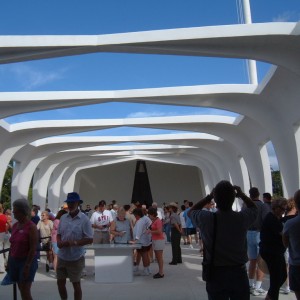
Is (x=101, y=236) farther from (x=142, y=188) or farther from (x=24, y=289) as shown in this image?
(x=142, y=188)

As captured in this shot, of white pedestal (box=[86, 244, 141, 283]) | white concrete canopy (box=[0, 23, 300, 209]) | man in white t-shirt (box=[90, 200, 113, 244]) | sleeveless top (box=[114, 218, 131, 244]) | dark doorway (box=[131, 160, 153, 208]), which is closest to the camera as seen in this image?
white pedestal (box=[86, 244, 141, 283])

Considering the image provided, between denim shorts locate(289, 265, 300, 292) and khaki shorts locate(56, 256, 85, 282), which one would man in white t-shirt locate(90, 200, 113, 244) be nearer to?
khaki shorts locate(56, 256, 85, 282)

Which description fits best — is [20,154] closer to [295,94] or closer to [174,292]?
[295,94]

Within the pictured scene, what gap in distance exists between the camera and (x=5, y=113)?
1385cm

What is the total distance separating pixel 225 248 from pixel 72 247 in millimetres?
2661

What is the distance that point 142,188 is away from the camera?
38062 mm

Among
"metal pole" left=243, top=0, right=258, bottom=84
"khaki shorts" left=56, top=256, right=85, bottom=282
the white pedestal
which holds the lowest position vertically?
the white pedestal

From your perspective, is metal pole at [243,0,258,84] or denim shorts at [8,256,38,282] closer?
denim shorts at [8,256,38,282]

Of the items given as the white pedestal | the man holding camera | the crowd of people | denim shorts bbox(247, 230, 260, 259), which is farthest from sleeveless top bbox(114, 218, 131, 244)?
the man holding camera

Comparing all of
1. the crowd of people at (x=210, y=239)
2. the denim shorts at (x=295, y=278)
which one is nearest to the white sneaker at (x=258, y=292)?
the crowd of people at (x=210, y=239)

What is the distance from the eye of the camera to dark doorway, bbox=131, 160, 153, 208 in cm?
3775

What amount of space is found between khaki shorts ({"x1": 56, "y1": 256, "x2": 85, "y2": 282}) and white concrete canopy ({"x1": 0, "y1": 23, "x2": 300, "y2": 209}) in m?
4.76

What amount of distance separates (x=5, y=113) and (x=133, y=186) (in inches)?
969

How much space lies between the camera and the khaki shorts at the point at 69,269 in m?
5.43
